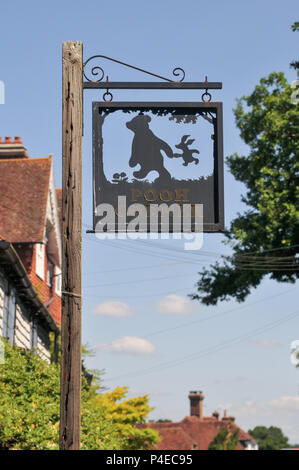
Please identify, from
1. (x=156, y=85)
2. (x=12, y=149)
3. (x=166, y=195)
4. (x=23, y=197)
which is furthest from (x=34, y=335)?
(x=156, y=85)

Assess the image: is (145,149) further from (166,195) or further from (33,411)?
(33,411)

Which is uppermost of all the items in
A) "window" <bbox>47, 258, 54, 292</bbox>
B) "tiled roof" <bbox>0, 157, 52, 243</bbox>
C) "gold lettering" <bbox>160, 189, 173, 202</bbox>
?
"tiled roof" <bbox>0, 157, 52, 243</bbox>

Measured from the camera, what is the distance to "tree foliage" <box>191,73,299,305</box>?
2841 cm

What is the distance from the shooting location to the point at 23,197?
1112 inches

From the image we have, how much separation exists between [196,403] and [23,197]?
180ft

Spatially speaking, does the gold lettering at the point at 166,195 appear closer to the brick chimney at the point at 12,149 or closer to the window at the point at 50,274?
the window at the point at 50,274

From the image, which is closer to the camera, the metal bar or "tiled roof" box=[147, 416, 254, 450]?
the metal bar

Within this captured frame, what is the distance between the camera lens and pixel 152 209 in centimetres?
A: 800

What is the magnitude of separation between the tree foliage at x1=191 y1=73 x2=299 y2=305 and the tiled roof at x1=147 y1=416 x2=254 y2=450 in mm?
36894

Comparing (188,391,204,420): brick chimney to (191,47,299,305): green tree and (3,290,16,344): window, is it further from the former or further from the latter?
(3,290,16,344): window

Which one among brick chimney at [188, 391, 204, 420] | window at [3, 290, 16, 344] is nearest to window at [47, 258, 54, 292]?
window at [3, 290, 16, 344]

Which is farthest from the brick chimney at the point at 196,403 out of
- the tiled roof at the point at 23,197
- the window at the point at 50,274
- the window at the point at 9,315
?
the window at the point at 9,315

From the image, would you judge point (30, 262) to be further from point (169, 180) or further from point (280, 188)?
point (169, 180)

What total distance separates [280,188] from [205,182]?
21241mm
